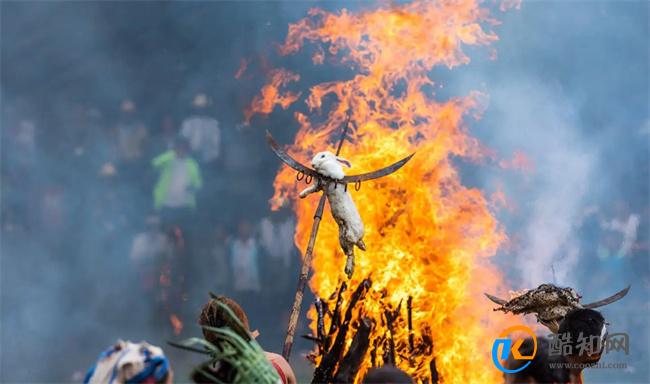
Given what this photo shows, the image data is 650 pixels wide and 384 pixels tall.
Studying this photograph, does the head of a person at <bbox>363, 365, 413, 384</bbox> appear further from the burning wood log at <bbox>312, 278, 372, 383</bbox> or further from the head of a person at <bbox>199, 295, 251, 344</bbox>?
the burning wood log at <bbox>312, 278, 372, 383</bbox>

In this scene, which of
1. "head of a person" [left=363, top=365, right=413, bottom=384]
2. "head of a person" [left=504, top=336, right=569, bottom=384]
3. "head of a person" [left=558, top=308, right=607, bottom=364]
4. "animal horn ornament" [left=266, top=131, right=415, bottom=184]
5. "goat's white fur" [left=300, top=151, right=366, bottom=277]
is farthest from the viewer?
"animal horn ornament" [left=266, top=131, right=415, bottom=184]

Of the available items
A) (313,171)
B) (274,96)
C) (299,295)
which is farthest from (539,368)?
(274,96)

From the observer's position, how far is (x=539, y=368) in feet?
10.5

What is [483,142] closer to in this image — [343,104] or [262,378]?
[343,104]

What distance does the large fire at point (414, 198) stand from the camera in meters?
8.09

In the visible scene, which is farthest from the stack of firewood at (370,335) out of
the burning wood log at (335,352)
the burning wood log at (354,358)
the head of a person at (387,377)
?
the head of a person at (387,377)

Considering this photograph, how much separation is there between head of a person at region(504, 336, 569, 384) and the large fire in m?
4.07

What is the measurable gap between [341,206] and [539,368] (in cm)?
452

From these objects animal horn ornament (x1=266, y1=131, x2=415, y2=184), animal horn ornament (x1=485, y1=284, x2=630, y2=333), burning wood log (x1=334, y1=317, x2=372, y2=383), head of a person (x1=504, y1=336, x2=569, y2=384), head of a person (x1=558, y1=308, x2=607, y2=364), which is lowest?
head of a person (x1=504, y1=336, x2=569, y2=384)

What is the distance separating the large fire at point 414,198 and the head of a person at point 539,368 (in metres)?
4.07

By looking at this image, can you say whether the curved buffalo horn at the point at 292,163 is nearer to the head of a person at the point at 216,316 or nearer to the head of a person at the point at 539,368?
the head of a person at the point at 216,316

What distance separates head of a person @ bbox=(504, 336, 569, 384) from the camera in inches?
126

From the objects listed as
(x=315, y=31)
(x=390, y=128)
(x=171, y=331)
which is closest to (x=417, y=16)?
(x=315, y=31)

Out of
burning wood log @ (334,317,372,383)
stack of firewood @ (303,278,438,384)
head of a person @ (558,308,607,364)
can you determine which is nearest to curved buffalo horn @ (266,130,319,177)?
stack of firewood @ (303,278,438,384)
